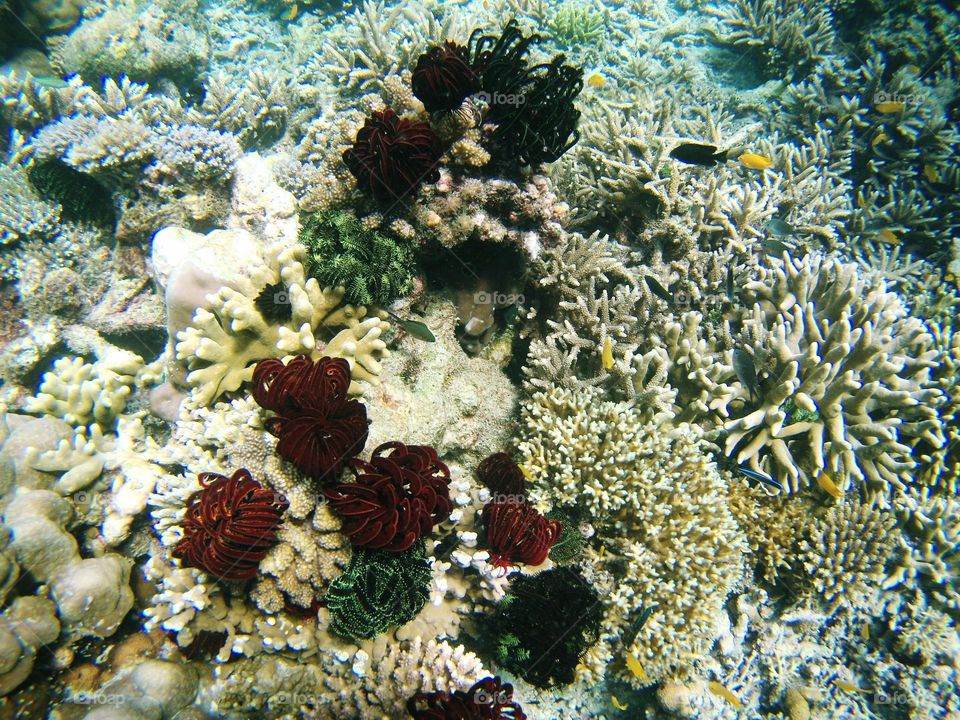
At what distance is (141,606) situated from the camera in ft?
12.3

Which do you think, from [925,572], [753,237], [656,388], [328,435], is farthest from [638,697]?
[753,237]

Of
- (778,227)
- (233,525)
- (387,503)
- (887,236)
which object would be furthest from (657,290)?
(233,525)

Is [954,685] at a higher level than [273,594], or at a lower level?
lower

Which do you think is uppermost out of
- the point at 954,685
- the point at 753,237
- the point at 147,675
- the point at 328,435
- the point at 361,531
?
the point at 753,237

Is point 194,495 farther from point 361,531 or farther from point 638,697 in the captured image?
point 638,697

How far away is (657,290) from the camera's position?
5.50 meters

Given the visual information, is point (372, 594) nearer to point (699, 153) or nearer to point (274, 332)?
point (274, 332)

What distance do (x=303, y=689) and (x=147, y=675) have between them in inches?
42.6

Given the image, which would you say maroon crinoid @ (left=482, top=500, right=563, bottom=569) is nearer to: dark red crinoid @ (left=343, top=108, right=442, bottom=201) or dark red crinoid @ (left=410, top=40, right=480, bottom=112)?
dark red crinoid @ (left=343, top=108, right=442, bottom=201)

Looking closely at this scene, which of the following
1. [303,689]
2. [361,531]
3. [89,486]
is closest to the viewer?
[361,531]

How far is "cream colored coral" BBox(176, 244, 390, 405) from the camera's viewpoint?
381cm

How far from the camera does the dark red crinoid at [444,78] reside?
3.89 m

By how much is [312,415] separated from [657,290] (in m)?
4.16

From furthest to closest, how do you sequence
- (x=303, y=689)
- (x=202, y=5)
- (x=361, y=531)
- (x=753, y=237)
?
(x=202, y=5) < (x=753, y=237) < (x=303, y=689) < (x=361, y=531)
